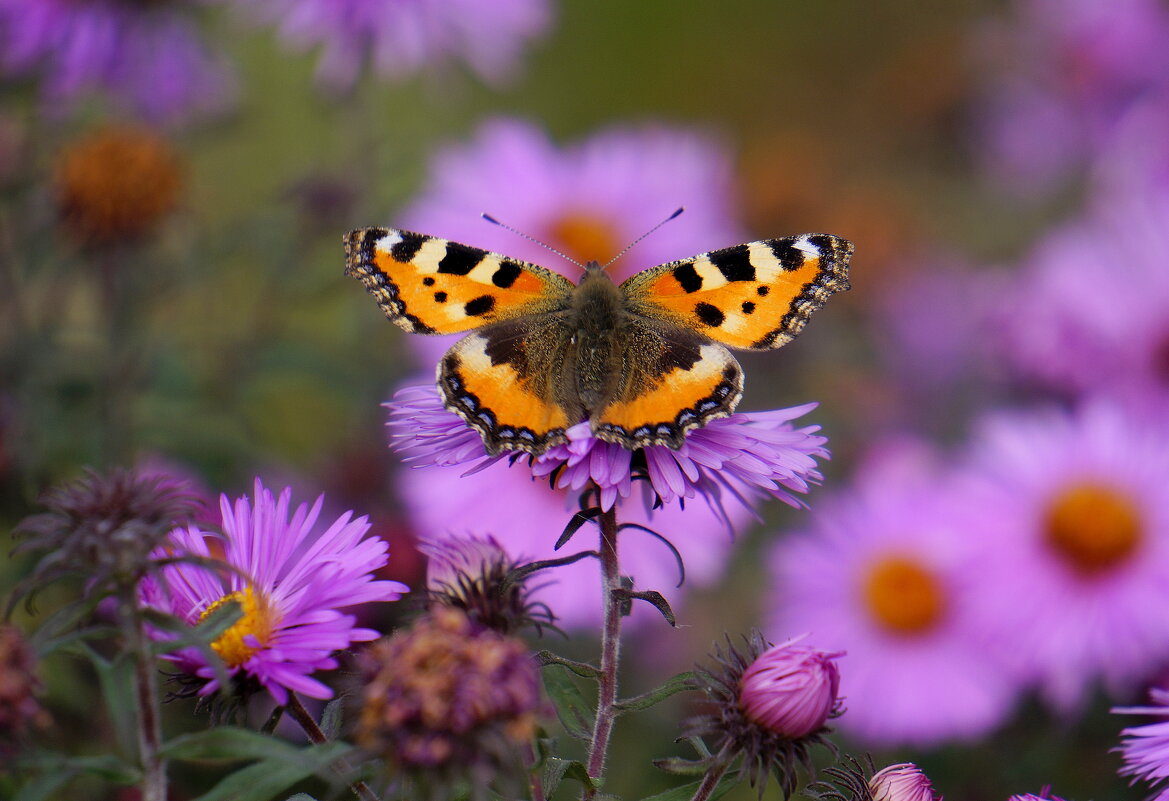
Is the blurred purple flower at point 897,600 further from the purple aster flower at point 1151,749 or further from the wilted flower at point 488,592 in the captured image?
the wilted flower at point 488,592

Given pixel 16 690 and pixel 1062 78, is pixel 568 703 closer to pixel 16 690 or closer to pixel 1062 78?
pixel 16 690

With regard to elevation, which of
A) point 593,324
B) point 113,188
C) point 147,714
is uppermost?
point 113,188

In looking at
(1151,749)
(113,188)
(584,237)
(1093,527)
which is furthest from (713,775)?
(584,237)

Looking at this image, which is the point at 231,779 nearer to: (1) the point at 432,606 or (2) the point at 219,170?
(1) the point at 432,606

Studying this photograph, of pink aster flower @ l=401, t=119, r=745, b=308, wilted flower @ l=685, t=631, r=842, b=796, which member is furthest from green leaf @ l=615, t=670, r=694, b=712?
pink aster flower @ l=401, t=119, r=745, b=308

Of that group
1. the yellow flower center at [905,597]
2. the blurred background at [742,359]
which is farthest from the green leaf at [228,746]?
the yellow flower center at [905,597]

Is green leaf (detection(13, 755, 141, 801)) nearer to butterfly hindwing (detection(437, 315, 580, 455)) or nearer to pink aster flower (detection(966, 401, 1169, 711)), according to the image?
butterfly hindwing (detection(437, 315, 580, 455))

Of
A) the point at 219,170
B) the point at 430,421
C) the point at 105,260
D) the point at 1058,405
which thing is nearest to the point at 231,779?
the point at 430,421
